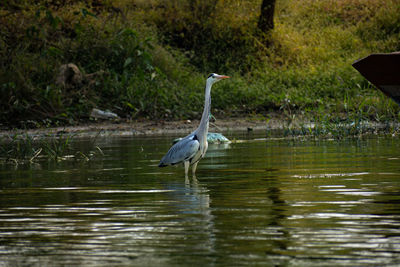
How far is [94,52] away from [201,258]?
1811 cm

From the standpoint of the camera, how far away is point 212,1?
27.5 metres

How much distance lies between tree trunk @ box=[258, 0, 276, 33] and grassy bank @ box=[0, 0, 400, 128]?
29 centimetres

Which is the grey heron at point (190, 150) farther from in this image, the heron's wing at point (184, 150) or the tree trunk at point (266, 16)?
the tree trunk at point (266, 16)

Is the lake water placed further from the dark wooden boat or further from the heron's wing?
the dark wooden boat

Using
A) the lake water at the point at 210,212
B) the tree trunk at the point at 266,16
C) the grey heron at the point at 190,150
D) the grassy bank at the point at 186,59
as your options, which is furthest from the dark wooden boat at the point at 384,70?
the tree trunk at the point at 266,16

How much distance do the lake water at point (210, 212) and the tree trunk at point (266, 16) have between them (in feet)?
54.6

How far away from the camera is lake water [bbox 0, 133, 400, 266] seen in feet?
13.7

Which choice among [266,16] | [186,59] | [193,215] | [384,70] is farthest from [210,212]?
[266,16]

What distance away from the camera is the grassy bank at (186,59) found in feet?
63.3

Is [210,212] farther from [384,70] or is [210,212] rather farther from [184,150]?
[184,150]

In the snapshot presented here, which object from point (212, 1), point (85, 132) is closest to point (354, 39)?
point (212, 1)

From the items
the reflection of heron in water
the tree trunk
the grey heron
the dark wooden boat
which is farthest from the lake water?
the tree trunk

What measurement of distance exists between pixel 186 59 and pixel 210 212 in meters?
18.9

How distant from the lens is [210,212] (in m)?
5.79
